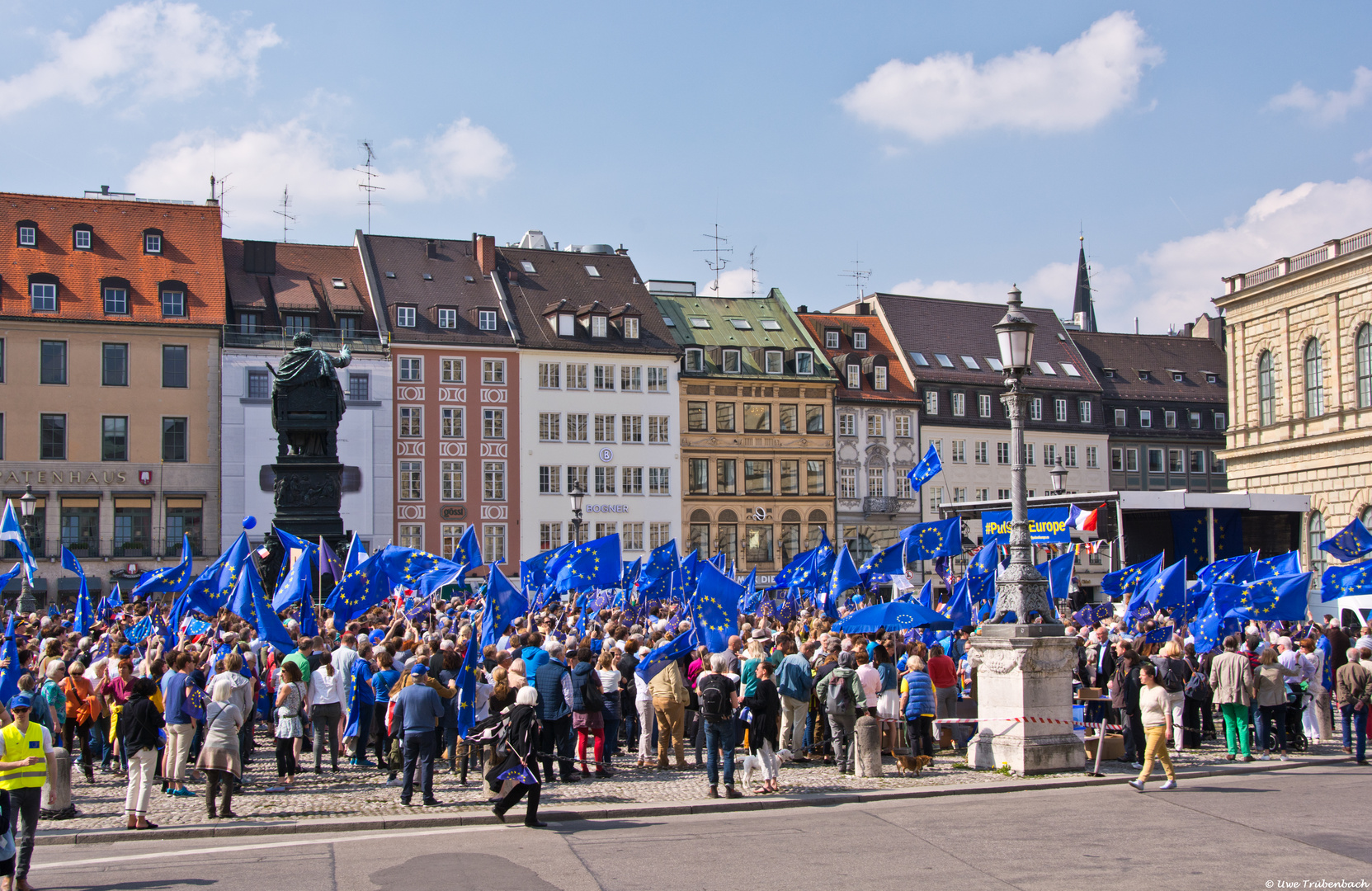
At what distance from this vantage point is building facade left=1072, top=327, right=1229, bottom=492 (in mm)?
73562

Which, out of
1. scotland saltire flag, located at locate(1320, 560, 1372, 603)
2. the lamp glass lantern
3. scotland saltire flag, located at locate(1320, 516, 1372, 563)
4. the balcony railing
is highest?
the balcony railing

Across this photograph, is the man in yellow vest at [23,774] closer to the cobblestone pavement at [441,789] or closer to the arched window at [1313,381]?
the cobblestone pavement at [441,789]

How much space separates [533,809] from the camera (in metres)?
13.3

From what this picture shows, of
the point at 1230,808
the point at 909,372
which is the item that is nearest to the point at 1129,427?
the point at 909,372

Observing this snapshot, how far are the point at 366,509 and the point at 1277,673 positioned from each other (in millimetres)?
43520

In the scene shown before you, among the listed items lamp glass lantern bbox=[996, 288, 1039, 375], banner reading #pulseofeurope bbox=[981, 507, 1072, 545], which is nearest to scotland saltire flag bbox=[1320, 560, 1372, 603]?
lamp glass lantern bbox=[996, 288, 1039, 375]

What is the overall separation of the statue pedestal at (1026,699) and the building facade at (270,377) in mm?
41449

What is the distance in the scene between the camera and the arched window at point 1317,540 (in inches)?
2019

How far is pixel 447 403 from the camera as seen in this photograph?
193 feet

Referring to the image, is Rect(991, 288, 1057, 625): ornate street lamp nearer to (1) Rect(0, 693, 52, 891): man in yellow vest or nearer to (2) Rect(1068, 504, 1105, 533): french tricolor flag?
(1) Rect(0, 693, 52, 891): man in yellow vest

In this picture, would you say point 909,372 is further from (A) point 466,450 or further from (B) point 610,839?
(B) point 610,839

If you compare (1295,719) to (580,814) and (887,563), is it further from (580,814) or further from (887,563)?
(580,814)

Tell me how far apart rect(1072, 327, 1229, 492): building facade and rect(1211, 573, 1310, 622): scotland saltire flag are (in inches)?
2045

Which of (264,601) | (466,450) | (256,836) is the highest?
(466,450)
